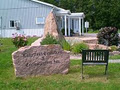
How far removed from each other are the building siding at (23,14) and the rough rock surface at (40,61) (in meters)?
23.3

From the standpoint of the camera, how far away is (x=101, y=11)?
167 ft

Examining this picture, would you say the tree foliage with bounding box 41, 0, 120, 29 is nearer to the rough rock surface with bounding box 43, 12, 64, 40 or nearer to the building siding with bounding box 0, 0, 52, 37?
the building siding with bounding box 0, 0, 52, 37

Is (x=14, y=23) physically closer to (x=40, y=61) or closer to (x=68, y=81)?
(x=40, y=61)

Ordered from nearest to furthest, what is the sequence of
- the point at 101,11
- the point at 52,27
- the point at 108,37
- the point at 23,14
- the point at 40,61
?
the point at 40,61 → the point at 52,27 → the point at 108,37 → the point at 23,14 → the point at 101,11

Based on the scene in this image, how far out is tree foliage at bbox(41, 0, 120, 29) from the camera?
1967 inches

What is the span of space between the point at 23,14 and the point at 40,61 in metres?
24.5

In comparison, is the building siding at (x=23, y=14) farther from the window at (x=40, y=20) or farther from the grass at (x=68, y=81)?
the grass at (x=68, y=81)

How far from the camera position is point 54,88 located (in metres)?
6.88

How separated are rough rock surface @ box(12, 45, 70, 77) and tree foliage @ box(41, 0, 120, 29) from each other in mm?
42636

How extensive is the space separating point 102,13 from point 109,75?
43527 millimetres

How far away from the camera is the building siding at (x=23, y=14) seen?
31.8 metres

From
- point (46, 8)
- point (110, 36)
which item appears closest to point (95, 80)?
point (110, 36)

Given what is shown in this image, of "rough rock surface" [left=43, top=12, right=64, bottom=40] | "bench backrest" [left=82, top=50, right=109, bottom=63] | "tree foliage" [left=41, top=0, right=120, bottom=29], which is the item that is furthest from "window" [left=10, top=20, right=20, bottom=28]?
"bench backrest" [left=82, top=50, right=109, bottom=63]

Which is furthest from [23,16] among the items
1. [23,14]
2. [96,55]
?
[96,55]
